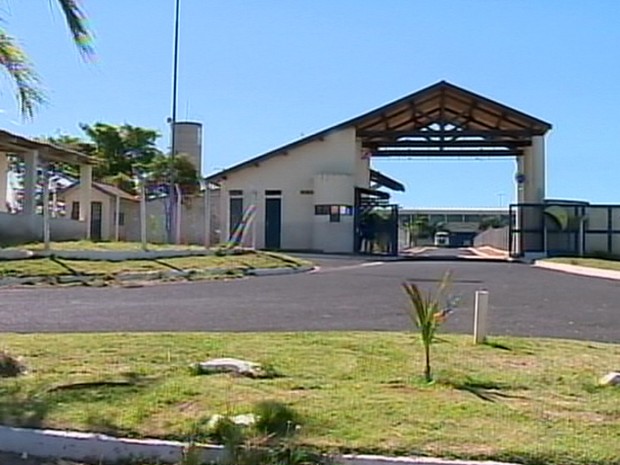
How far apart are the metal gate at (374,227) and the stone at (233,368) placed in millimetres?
32933

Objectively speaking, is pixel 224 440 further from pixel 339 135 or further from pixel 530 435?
pixel 339 135

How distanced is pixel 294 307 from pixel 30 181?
16839 millimetres

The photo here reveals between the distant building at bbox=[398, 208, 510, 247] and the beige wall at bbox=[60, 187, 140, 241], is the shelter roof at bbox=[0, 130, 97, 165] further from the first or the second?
the distant building at bbox=[398, 208, 510, 247]

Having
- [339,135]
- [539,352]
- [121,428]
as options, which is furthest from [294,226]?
[121,428]

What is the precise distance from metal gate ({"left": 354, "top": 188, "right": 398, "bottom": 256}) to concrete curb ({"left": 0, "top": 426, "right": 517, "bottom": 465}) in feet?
114

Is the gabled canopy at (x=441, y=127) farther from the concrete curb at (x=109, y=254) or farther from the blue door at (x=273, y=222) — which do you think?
the concrete curb at (x=109, y=254)

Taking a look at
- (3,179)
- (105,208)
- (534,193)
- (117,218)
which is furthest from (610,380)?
(105,208)

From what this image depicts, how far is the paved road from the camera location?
10984 mm

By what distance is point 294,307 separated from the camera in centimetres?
1355

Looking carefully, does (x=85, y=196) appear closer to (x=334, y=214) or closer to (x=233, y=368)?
(x=334, y=214)

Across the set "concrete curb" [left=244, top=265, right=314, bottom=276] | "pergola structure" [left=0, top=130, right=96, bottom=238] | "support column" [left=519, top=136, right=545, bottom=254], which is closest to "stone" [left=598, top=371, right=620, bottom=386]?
"concrete curb" [left=244, top=265, right=314, bottom=276]

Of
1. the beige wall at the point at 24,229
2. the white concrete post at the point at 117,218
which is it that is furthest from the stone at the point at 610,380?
the white concrete post at the point at 117,218

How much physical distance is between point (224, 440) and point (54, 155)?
26962 mm

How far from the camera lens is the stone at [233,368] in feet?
22.9
